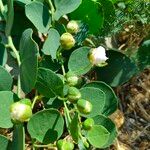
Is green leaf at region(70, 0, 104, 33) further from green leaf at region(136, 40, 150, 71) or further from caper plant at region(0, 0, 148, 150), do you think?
green leaf at region(136, 40, 150, 71)

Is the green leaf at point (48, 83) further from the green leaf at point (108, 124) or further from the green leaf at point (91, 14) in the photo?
the green leaf at point (91, 14)

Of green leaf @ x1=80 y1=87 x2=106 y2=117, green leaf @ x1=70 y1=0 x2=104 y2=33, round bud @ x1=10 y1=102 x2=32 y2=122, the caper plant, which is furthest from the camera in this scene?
green leaf @ x1=70 y1=0 x2=104 y2=33

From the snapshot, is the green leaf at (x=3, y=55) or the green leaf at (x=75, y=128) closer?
the green leaf at (x=75, y=128)

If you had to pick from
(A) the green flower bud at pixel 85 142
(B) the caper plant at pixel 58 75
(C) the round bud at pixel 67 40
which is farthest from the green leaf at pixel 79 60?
(A) the green flower bud at pixel 85 142

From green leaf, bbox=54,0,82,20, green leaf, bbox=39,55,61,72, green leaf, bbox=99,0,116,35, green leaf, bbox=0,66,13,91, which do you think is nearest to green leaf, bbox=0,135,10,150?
green leaf, bbox=0,66,13,91

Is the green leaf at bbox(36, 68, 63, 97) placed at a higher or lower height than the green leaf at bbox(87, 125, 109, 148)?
higher

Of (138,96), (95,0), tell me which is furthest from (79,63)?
(138,96)

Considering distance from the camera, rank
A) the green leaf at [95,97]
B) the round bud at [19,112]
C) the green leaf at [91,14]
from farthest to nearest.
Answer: the green leaf at [91,14] < the green leaf at [95,97] < the round bud at [19,112]

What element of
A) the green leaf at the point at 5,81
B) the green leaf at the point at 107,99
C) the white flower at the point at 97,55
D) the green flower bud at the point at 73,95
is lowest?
the green leaf at the point at 107,99
